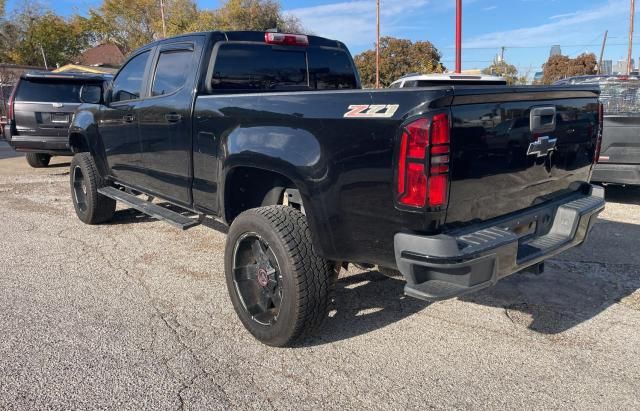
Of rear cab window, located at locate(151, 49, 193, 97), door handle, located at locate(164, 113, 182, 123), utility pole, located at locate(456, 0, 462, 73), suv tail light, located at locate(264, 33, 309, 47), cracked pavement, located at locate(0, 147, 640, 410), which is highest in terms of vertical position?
utility pole, located at locate(456, 0, 462, 73)

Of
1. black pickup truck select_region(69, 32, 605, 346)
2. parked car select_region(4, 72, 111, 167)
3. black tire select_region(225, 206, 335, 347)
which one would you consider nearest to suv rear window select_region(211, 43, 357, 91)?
black pickup truck select_region(69, 32, 605, 346)

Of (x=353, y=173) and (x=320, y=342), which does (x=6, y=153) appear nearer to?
(x=320, y=342)

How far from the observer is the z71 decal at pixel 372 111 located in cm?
242

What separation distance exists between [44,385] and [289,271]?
143cm

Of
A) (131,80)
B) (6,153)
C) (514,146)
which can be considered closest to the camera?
(514,146)

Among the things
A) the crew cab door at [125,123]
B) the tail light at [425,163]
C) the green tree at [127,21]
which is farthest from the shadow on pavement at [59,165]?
the green tree at [127,21]

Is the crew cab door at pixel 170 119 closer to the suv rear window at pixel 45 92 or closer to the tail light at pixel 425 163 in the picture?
the tail light at pixel 425 163

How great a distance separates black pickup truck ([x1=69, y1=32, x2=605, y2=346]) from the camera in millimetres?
2412

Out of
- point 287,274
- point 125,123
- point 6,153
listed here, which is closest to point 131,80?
point 125,123

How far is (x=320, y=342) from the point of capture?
325cm

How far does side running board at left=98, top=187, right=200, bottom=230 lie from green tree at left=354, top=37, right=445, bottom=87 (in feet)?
100

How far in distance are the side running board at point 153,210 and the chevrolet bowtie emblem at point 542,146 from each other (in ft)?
7.96

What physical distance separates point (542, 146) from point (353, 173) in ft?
3.84

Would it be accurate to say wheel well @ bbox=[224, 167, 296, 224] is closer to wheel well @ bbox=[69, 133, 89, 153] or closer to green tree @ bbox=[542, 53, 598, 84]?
wheel well @ bbox=[69, 133, 89, 153]
